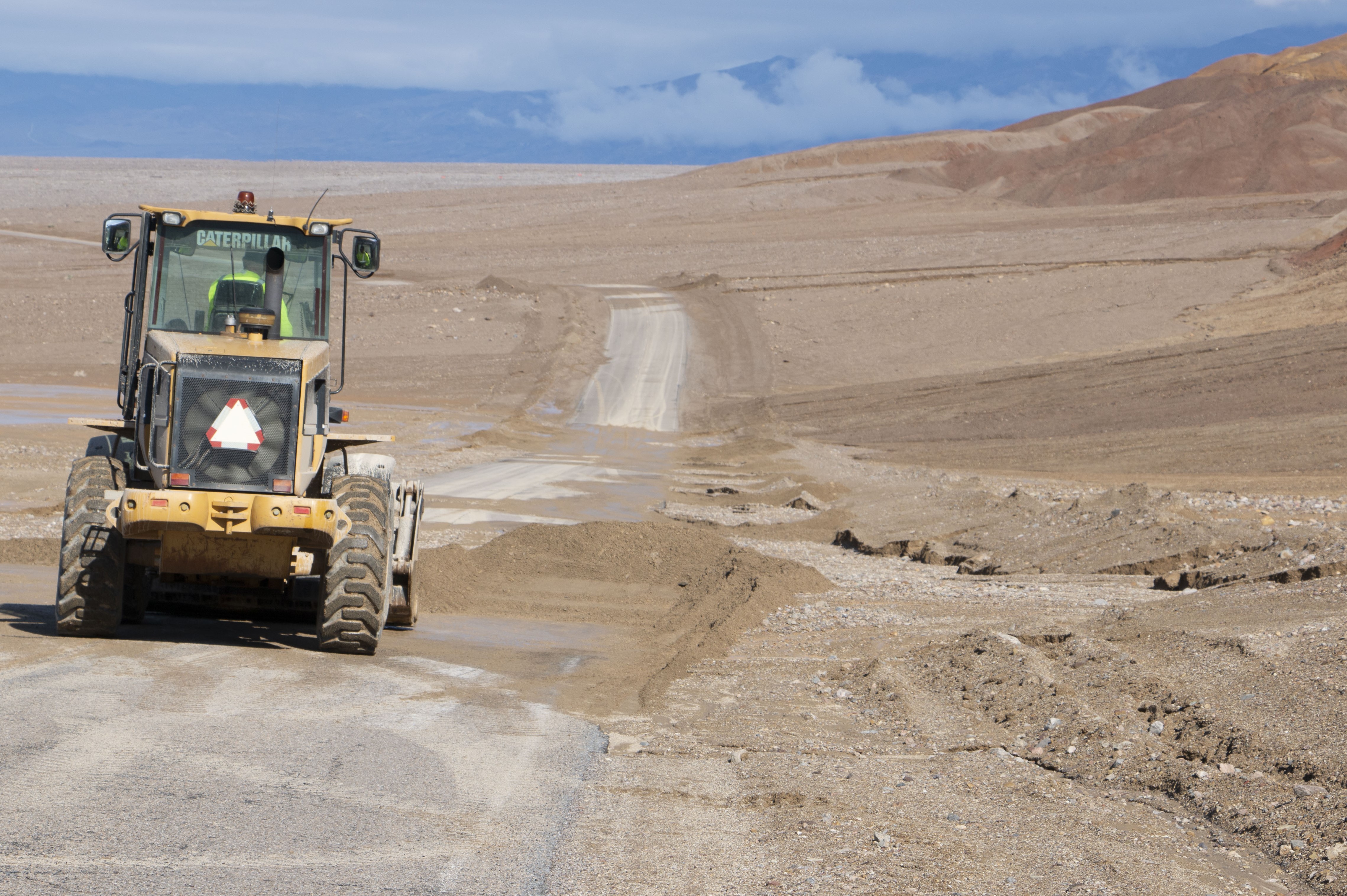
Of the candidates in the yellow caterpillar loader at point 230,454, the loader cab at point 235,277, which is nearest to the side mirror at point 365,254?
the yellow caterpillar loader at point 230,454

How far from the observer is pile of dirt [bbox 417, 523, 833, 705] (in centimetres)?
1288

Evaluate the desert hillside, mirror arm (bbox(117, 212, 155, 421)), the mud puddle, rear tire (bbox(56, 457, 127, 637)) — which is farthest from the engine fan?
the desert hillside

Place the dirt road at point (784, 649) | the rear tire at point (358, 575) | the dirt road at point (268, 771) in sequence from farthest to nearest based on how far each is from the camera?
1. the rear tire at point (358, 575)
2. the dirt road at point (784, 649)
3. the dirt road at point (268, 771)

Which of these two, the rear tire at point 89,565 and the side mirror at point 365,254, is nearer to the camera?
the rear tire at point 89,565

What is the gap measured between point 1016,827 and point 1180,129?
289ft

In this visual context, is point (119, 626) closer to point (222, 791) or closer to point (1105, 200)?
point (222, 791)

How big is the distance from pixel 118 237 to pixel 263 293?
3.70ft

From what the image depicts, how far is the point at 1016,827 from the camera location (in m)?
7.11

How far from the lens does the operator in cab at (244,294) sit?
407 inches

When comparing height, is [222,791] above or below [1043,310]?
below

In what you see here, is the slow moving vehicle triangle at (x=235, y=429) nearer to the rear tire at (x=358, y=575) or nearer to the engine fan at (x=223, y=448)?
the engine fan at (x=223, y=448)

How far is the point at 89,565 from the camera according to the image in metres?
9.84

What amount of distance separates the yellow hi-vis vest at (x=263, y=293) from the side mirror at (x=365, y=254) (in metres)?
0.81

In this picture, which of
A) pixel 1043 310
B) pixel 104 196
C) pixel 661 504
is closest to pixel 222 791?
pixel 661 504
